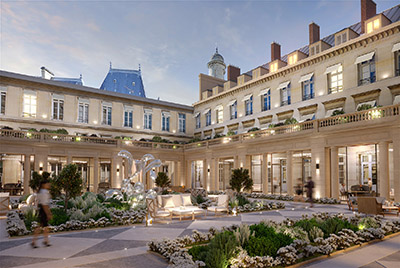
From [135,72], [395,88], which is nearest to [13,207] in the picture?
[395,88]

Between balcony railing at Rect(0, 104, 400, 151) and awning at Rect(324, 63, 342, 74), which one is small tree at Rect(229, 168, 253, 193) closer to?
balcony railing at Rect(0, 104, 400, 151)

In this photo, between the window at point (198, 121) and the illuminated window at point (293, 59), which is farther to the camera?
the window at point (198, 121)

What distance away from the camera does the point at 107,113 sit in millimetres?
35438

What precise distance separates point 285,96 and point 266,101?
253 centimetres

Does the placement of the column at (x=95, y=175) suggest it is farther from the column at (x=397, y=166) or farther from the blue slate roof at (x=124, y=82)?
the blue slate roof at (x=124, y=82)

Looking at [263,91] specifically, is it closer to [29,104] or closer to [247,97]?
[247,97]

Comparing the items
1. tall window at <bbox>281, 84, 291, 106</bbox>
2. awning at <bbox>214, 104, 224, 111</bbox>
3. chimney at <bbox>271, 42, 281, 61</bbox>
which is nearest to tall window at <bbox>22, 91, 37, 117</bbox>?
awning at <bbox>214, 104, 224, 111</bbox>

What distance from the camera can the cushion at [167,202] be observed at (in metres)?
13.2

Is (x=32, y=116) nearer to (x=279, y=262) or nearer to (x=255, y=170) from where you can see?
(x=255, y=170)

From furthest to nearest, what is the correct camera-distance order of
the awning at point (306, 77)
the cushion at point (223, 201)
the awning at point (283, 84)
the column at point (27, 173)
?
the awning at point (283, 84)
the awning at point (306, 77)
the column at point (27, 173)
the cushion at point (223, 201)

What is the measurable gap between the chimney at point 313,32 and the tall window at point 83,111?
80.8ft

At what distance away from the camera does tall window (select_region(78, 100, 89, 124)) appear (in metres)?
33.4

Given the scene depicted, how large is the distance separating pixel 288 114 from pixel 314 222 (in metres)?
20.5

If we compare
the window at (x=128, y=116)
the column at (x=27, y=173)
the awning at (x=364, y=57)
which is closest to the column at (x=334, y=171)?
the awning at (x=364, y=57)
